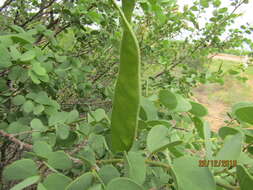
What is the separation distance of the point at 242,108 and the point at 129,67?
0.23 meters

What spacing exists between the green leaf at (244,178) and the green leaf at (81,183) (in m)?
0.24

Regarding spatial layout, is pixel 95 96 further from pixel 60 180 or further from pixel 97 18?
pixel 60 180

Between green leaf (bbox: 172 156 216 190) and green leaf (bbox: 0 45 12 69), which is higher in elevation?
green leaf (bbox: 0 45 12 69)

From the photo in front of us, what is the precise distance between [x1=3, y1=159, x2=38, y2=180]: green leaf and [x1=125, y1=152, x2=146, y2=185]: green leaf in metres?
0.20

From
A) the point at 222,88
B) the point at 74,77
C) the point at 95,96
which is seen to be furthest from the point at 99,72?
the point at 222,88

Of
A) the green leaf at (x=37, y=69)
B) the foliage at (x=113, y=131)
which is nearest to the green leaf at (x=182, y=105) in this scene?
the foliage at (x=113, y=131)

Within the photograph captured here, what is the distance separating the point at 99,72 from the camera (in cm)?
182

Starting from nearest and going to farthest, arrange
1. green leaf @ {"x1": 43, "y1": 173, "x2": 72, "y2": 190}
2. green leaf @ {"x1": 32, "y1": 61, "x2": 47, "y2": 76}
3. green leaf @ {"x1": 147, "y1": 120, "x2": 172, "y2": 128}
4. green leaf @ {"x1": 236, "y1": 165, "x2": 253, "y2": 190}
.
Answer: green leaf @ {"x1": 236, "y1": 165, "x2": 253, "y2": 190}, green leaf @ {"x1": 43, "y1": 173, "x2": 72, "y2": 190}, green leaf @ {"x1": 147, "y1": 120, "x2": 172, "y2": 128}, green leaf @ {"x1": 32, "y1": 61, "x2": 47, "y2": 76}

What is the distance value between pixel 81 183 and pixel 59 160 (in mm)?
106

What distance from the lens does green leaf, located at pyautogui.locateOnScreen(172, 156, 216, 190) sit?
35 cm

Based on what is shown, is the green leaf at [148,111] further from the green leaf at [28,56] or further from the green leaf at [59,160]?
the green leaf at [28,56]

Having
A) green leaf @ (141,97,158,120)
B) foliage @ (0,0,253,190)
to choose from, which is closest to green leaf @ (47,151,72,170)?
foliage @ (0,0,253,190)

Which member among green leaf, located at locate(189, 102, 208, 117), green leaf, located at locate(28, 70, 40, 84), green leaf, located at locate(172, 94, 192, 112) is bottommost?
green leaf, located at locate(189, 102, 208, 117)
